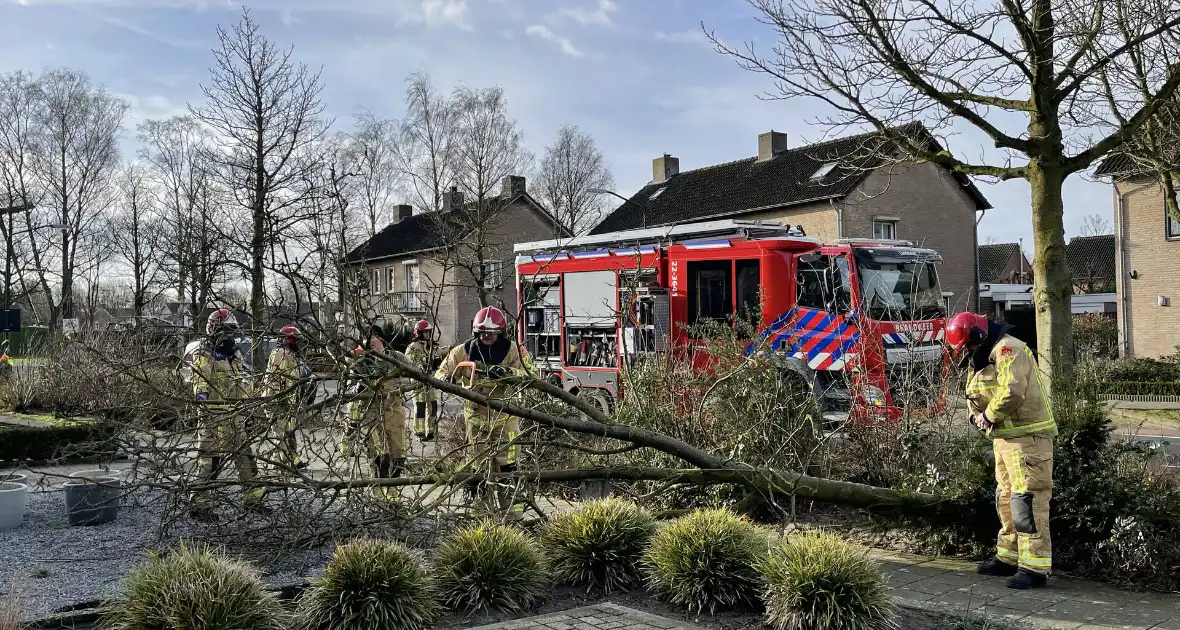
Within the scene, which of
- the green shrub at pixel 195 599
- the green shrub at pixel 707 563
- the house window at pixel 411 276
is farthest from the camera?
the house window at pixel 411 276

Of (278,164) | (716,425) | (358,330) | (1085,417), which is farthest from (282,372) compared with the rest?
(278,164)

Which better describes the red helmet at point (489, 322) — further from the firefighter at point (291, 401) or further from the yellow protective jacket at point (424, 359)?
the firefighter at point (291, 401)

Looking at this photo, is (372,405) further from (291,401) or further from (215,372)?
(215,372)

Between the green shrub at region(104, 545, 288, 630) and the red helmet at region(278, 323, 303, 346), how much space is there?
4.87ft

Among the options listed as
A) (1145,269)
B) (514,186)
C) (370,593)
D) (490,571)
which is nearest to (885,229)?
(1145,269)

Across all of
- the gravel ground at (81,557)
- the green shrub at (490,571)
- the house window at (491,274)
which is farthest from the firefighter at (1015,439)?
the house window at (491,274)

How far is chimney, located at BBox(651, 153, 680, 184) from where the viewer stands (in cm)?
3928

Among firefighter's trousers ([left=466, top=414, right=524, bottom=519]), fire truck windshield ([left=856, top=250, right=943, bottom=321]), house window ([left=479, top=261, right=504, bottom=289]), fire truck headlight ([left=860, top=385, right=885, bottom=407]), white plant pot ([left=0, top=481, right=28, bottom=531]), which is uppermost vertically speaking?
house window ([left=479, top=261, right=504, bottom=289])

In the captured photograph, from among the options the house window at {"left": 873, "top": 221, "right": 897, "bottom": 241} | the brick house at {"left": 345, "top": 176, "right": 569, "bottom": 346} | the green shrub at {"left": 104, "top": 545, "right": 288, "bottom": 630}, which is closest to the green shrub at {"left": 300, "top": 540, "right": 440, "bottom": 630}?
the green shrub at {"left": 104, "top": 545, "right": 288, "bottom": 630}

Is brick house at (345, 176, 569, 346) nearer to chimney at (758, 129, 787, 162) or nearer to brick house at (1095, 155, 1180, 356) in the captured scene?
chimney at (758, 129, 787, 162)

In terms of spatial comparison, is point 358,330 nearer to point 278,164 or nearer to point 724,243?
point 724,243

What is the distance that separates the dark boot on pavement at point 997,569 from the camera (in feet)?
18.2

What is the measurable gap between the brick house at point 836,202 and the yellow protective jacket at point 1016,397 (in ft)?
70.6

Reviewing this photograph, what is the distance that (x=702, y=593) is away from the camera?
4.86m
